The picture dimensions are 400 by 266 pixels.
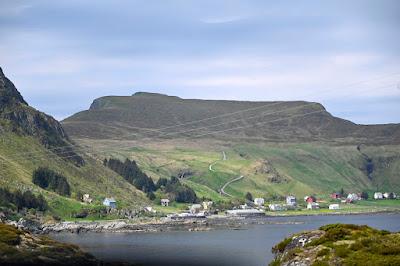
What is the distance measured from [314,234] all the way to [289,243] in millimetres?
3029

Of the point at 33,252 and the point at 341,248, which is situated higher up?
the point at 341,248

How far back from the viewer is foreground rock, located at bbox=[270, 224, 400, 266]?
56844 mm

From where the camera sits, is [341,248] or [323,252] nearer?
[341,248]

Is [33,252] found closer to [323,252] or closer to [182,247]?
[182,247]

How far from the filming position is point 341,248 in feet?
195

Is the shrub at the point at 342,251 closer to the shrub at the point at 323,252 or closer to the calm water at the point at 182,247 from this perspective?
the shrub at the point at 323,252

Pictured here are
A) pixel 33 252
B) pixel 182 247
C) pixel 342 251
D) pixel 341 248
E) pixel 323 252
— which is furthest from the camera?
pixel 182 247

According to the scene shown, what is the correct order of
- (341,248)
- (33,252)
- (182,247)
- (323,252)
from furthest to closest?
(182,247), (33,252), (323,252), (341,248)

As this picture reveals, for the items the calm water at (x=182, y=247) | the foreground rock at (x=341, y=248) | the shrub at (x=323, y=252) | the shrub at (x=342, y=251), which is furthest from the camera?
the calm water at (x=182, y=247)

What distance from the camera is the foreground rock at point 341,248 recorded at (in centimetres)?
5684

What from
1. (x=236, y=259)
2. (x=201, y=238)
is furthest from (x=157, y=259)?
(x=201, y=238)

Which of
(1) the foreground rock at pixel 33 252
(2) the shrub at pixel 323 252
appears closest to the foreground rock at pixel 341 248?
(2) the shrub at pixel 323 252

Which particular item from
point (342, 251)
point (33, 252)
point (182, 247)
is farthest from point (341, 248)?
point (182, 247)

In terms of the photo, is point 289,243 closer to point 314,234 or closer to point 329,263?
point 314,234
